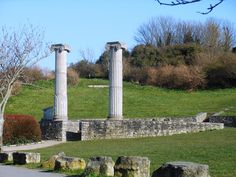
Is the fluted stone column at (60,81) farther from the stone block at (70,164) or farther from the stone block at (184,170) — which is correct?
the stone block at (184,170)

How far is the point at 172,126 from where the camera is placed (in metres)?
32.8

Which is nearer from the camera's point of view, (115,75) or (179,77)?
(115,75)

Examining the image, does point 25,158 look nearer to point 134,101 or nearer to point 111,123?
point 111,123

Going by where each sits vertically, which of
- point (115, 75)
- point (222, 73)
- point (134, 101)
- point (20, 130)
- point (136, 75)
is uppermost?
point (136, 75)

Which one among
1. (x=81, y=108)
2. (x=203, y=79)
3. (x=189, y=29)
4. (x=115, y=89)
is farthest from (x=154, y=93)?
(x=189, y=29)

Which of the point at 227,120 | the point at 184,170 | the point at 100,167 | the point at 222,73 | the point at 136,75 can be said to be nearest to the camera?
the point at 184,170

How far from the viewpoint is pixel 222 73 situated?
205 feet

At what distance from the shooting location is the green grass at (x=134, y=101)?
4838cm

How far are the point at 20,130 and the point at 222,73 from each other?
1416 inches

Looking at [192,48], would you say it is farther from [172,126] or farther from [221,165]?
[221,165]

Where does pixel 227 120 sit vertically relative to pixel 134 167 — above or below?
above

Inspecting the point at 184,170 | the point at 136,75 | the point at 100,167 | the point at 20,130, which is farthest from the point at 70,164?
the point at 136,75

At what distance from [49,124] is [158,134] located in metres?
7.39

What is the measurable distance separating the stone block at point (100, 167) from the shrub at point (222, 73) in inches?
1978
